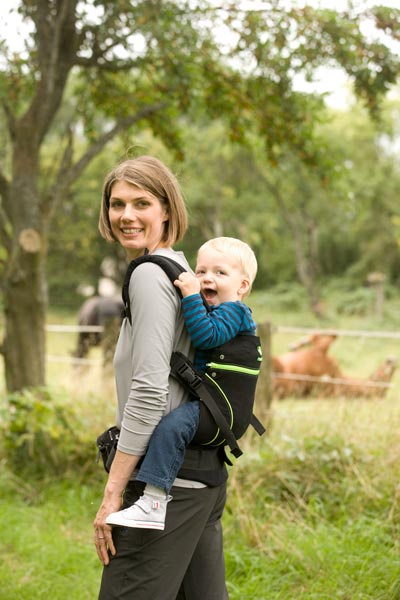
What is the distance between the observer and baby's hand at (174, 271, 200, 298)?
198cm

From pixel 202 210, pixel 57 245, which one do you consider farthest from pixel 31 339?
pixel 57 245

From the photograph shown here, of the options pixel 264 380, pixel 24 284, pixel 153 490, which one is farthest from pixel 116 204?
pixel 264 380

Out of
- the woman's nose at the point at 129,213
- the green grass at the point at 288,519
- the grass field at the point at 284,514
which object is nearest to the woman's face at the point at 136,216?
the woman's nose at the point at 129,213

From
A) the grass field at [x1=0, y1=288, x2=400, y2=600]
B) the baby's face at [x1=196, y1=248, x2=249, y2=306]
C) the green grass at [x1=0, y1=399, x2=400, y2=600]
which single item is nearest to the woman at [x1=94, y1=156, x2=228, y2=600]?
the baby's face at [x1=196, y1=248, x2=249, y2=306]

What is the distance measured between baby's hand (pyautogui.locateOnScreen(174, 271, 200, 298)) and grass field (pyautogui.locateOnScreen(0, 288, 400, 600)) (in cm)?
131

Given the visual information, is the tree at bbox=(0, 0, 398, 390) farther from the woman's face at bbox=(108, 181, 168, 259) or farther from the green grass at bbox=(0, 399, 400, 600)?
the woman's face at bbox=(108, 181, 168, 259)

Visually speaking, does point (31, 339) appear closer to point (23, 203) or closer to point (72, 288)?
point (23, 203)

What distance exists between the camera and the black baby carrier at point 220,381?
2.02 meters

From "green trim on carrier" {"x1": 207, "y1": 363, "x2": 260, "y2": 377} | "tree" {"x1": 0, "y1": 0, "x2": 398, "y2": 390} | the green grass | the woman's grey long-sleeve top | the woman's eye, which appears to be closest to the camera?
the woman's grey long-sleeve top

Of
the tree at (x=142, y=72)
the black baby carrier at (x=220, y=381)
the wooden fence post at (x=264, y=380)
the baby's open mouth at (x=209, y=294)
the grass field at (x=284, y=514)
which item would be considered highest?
the tree at (x=142, y=72)

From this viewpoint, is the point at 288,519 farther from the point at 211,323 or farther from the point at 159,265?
the point at 159,265

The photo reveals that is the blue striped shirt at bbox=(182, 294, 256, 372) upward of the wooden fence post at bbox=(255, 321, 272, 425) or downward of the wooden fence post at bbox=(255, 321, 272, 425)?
upward

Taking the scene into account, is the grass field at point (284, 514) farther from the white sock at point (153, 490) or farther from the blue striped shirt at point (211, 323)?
the blue striped shirt at point (211, 323)

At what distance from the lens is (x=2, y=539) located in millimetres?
4285
